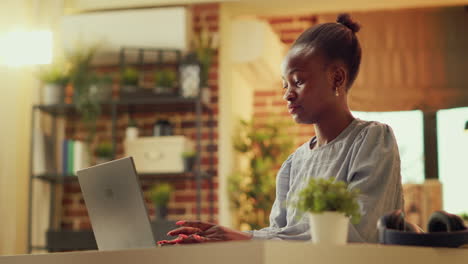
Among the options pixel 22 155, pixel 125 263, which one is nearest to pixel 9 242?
pixel 22 155

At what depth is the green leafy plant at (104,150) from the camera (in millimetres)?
5082

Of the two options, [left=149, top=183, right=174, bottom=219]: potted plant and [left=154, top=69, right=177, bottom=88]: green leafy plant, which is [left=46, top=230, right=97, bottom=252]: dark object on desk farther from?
[left=154, top=69, right=177, bottom=88]: green leafy plant

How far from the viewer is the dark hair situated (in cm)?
183

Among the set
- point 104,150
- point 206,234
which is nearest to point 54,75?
point 104,150

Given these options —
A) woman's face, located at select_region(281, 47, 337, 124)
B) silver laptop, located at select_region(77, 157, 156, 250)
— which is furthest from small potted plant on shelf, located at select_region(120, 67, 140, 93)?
woman's face, located at select_region(281, 47, 337, 124)

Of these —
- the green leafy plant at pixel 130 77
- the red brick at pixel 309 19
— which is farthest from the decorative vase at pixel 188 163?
the red brick at pixel 309 19

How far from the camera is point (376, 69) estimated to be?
6.84 meters

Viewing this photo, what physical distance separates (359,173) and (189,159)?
3.32 m

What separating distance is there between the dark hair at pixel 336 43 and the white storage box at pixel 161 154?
313cm

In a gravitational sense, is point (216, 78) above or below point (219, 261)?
above

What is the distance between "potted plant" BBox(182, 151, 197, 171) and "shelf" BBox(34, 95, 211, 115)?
37cm

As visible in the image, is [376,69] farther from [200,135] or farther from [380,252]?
[380,252]

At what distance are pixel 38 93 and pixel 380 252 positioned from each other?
446cm

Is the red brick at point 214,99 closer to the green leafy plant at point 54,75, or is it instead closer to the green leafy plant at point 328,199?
the green leafy plant at point 54,75
